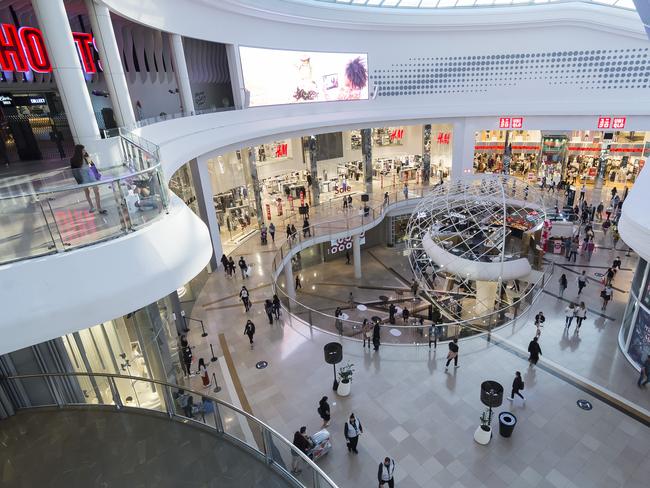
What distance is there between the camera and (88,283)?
480cm

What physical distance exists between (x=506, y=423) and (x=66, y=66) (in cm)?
1213

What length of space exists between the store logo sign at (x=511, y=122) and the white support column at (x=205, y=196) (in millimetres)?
18863

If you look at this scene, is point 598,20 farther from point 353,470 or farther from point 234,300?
point 353,470

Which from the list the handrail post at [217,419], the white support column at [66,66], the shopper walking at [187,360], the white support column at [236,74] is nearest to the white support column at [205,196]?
the white support column at [236,74]

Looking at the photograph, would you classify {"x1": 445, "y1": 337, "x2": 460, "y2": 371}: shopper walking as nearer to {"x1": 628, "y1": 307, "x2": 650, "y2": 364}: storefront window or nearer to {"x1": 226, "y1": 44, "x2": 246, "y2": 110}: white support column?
{"x1": 628, "y1": 307, "x2": 650, "y2": 364}: storefront window

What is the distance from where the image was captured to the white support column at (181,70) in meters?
15.3

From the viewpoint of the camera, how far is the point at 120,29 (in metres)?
15.9

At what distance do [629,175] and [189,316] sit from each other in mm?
28706

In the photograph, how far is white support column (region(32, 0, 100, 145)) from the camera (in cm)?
828

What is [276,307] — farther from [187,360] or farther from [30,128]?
[30,128]

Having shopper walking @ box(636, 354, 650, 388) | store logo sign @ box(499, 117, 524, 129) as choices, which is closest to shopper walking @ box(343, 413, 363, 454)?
shopper walking @ box(636, 354, 650, 388)

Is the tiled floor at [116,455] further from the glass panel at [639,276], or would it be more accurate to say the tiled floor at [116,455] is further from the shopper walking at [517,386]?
the glass panel at [639,276]

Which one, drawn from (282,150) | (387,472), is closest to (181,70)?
(282,150)

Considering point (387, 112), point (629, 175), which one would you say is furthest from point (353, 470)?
point (629, 175)
